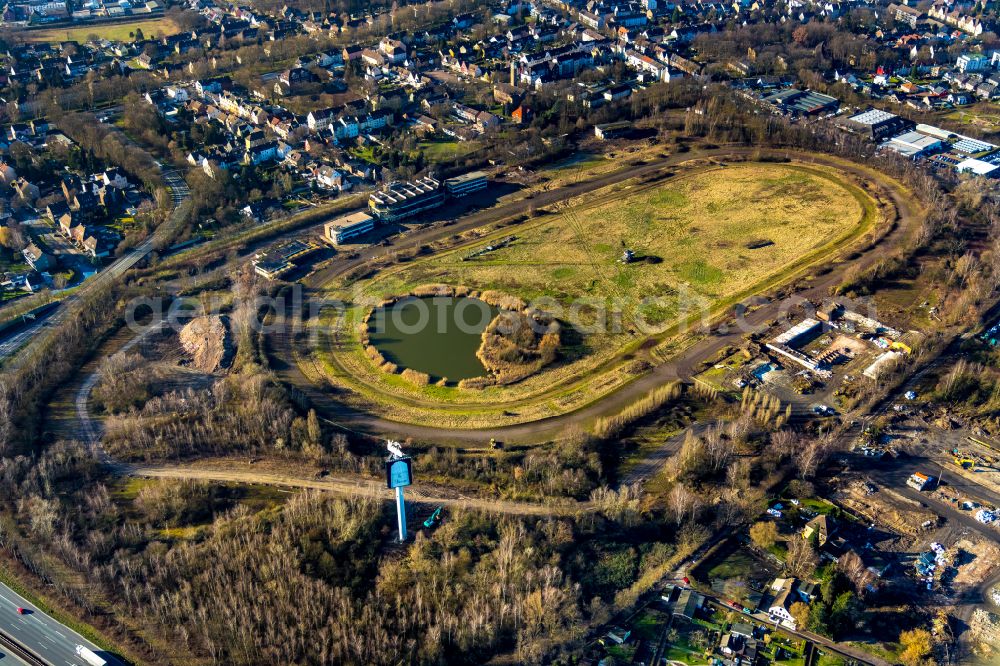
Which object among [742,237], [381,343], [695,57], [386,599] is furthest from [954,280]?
[695,57]

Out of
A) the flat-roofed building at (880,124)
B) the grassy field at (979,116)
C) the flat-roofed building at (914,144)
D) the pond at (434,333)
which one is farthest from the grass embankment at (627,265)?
the grassy field at (979,116)

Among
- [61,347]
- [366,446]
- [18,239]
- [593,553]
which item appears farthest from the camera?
[18,239]

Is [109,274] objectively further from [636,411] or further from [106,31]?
[106,31]

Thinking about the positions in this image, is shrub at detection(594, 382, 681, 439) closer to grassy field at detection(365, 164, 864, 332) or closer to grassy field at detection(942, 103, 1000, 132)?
grassy field at detection(365, 164, 864, 332)

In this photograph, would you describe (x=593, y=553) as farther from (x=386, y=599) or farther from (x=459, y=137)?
(x=459, y=137)

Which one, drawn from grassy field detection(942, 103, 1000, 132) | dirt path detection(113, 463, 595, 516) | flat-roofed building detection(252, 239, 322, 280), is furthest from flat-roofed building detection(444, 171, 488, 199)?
grassy field detection(942, 103, 1000, 132)

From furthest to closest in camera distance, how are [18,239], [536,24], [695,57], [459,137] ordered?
[536,24]
[695,57]
[459,137]
[18,239]
